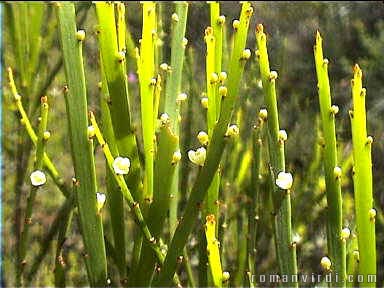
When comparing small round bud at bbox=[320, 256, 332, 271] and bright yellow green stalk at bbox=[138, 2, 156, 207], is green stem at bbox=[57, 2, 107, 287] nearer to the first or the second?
bright yellow green stalk at bbox=[138, 2, 156, 207]

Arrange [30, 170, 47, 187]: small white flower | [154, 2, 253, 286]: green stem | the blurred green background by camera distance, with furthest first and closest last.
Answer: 1. the blurred green background
2. [30, 170, 47, 187]: small white flower
3. [154, 2, 253, 286]: green stem

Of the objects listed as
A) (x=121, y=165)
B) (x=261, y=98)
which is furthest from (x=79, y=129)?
(x=261, y=98)

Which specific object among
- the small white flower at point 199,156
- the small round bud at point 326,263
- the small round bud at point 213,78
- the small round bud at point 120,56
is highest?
the small round bud at point 120,56

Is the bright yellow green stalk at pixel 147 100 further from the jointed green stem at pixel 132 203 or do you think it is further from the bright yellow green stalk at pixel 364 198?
the bright yellow green stalk at pixel 364 198

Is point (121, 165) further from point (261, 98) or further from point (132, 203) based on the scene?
point (261, 98)

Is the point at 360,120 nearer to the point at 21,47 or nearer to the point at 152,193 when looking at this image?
the point at 152,193

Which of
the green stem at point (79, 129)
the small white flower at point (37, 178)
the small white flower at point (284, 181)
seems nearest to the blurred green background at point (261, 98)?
the small white flower at point (37, 178)

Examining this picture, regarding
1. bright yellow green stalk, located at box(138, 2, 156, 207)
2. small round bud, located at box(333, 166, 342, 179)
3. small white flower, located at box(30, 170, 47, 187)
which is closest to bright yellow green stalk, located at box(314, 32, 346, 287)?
small round bud, located at box(333, 166, 342, 179)
